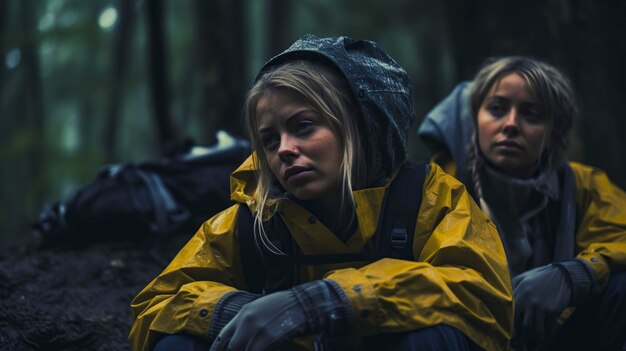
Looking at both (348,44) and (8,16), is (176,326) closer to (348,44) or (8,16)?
(348,44)

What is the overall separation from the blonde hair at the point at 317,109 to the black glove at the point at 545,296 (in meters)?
0.99

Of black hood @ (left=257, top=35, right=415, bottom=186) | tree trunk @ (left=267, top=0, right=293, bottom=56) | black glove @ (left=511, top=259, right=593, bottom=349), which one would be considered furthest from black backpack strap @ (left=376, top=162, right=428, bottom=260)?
tree trunk @ (left=267, top=0, right=293, bottom=56)

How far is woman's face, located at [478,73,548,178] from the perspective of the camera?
4020mm

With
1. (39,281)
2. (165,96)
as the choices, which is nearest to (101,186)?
(39,281)

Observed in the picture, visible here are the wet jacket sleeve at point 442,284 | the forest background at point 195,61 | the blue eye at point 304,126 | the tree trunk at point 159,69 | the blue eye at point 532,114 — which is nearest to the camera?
the wet jacket sleeve at point 442,284

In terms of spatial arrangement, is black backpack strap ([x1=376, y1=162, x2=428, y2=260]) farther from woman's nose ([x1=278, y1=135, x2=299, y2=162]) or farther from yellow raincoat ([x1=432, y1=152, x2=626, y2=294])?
yellow raincoat ([x1=432, y1=152, x2=626, y2=294])

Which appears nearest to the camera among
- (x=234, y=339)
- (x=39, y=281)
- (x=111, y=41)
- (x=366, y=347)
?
(x=234, y=339)

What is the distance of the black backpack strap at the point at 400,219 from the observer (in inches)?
111

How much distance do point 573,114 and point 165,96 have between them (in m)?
5.17

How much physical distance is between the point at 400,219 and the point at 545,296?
95cm

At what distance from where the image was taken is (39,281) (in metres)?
5.09

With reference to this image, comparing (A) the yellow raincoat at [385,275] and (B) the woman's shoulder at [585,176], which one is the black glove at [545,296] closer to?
(A) the yellow raincoat at [385,275]

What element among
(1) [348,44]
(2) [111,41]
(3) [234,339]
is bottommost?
(2) [111,41]

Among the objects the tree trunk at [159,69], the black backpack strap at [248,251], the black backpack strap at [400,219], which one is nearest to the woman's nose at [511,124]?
the black backpack strap at [400,219]
